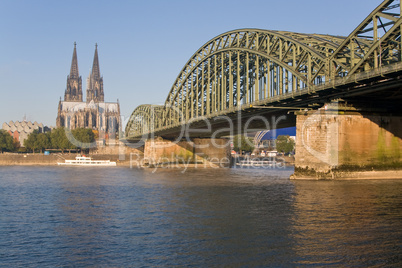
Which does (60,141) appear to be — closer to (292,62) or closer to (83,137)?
(83,137)

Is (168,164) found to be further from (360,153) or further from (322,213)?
(322,213)

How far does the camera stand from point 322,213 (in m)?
29.4

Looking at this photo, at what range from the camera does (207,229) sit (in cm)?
2506

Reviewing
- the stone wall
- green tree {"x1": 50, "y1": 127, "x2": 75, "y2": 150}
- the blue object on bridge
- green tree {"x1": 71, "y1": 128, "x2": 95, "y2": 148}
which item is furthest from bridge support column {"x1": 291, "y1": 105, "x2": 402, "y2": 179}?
green tree {"x1": 71, "y1": 128, "x2": 95, "y2": 148}

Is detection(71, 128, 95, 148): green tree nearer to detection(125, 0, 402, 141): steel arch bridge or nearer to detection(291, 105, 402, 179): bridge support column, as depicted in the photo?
detection(125, 0, 402, 141): steel arch bridge

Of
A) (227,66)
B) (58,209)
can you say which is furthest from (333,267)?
(227,66)

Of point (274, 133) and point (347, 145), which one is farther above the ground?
point (274, 133)

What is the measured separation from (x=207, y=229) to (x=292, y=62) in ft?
124

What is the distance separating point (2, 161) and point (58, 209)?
115823mm

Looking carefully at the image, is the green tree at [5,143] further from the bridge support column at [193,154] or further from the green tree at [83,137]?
the bridge support column at [193,154]

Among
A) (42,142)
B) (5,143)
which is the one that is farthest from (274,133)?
(5,143)

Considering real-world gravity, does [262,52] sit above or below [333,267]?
above

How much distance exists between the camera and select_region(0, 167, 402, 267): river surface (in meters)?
19.1

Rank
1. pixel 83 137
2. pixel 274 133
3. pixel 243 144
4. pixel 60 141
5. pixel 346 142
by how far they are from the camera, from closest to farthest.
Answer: pixel 346 142 < pixel 274 133 < pixel 60 141 < pixel 83 137 < pixel 243 144
